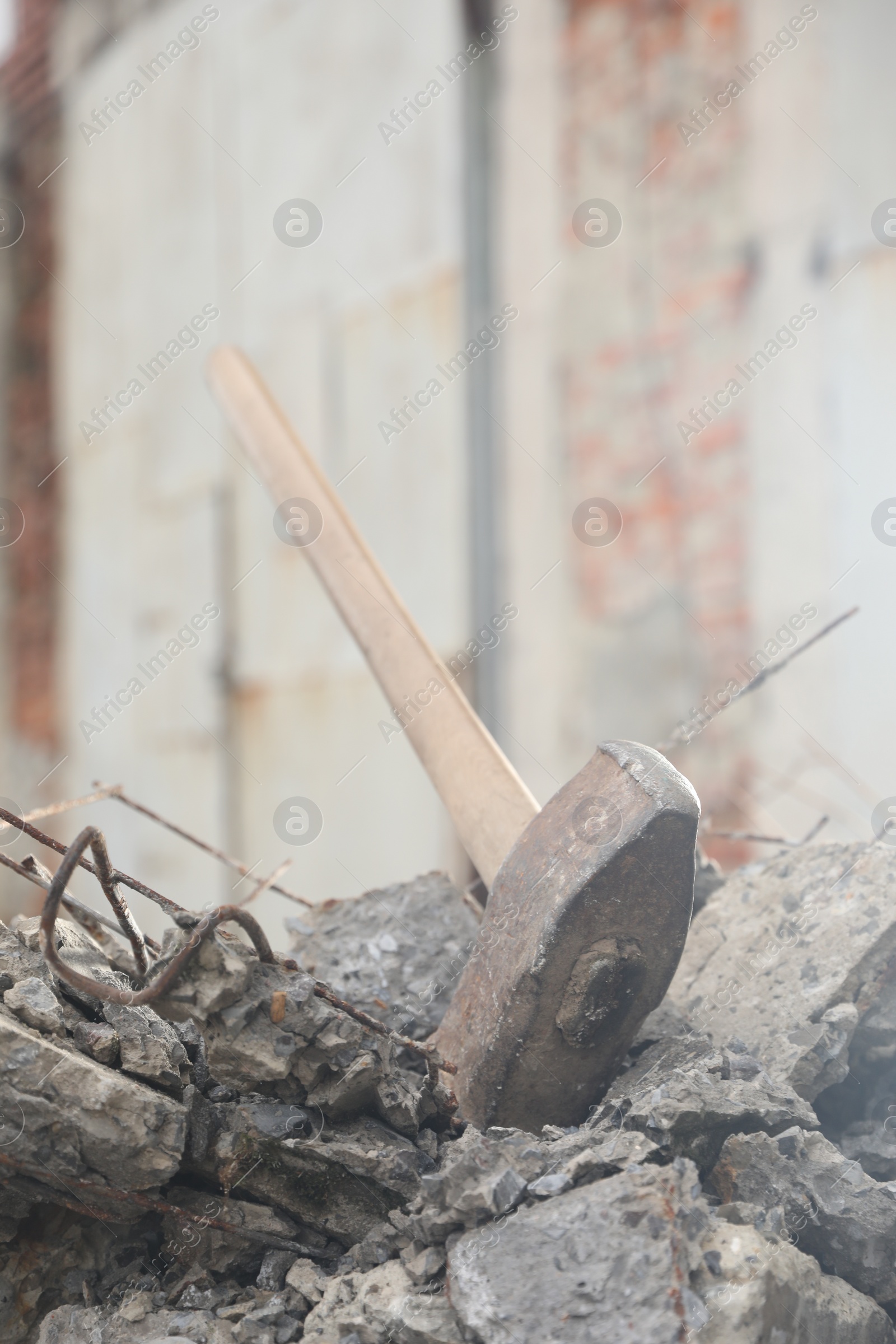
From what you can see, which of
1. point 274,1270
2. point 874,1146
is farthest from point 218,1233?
point 874,1146

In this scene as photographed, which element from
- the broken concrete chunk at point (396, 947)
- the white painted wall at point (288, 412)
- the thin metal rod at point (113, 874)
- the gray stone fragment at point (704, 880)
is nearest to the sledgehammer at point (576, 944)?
the broken concrete chunk at point (396, 947)

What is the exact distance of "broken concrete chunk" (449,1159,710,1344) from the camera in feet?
3.24

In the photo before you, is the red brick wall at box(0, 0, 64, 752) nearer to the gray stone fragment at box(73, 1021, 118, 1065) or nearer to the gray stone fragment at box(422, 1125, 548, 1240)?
the gray stone fragment at box(73, 1021, 118, 1065)

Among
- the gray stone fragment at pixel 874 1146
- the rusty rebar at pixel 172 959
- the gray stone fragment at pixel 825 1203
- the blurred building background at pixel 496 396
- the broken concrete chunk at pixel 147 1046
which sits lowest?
the gray stone fragment at pixel 874 1146

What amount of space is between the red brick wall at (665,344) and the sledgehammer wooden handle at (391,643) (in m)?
1.67

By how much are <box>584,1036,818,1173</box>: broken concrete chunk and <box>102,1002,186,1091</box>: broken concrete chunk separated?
537 mm

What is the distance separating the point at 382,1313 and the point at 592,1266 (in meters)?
0.25

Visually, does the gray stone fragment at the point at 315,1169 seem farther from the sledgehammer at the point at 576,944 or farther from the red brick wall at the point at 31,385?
the red brick wall at the point at 31,385

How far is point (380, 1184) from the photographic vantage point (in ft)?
4.14

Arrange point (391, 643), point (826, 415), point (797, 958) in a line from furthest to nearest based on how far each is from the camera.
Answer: point (826, 415) → point (391, 643) → point (797, 958)

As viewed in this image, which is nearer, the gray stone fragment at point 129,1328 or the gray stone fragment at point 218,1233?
the gray stone fragment at point 129,1328

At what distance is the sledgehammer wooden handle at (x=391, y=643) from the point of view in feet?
5.46

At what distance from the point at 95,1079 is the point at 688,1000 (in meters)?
0.99

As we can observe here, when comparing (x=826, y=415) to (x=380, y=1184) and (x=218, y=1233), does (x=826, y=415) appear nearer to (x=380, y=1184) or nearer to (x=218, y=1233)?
(x=380, y=1184)
